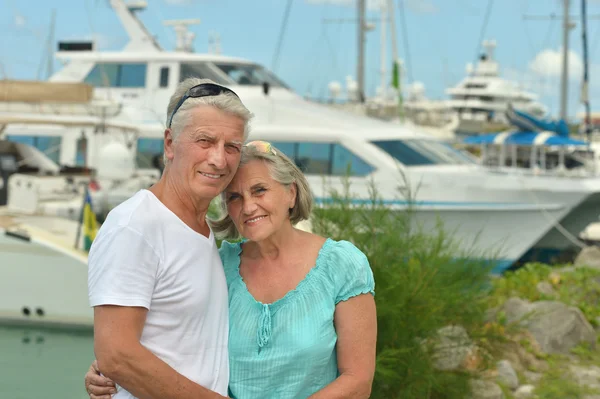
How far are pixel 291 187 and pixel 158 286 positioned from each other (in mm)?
606

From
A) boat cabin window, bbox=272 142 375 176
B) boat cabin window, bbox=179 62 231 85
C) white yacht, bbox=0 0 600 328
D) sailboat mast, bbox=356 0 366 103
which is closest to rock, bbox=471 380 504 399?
white yacht, bbox=0 0 600 328

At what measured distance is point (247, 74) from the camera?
16219 mm

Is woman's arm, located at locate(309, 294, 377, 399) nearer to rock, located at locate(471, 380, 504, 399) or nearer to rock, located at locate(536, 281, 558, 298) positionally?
rock, located at locate(471, 380, 504, 399)

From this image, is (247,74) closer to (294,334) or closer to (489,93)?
(294,334)

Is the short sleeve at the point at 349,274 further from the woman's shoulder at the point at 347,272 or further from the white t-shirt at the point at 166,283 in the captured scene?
the white t-shirt at the point at 166,283

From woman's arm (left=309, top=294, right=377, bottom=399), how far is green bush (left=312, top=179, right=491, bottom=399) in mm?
2363

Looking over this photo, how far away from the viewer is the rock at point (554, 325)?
782 centimetres

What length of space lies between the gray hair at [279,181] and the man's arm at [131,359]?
62 cm

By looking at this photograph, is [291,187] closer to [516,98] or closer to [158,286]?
[158,286]

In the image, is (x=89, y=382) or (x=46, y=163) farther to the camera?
(x=46, y=163)

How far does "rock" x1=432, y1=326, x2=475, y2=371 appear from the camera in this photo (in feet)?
18.7

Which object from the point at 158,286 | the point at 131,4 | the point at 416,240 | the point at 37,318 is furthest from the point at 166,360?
the point at 131,4

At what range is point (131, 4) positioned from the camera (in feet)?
59.7

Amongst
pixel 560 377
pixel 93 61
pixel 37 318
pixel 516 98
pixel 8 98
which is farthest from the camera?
pixel 516 98
